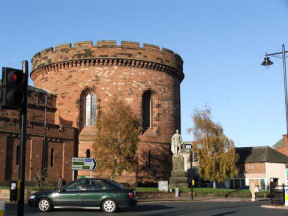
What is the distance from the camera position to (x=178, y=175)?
104ft

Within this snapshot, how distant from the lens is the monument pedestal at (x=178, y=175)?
103 ft

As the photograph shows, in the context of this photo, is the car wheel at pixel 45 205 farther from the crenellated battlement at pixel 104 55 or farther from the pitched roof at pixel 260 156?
the pitched roof at pixel 260 156

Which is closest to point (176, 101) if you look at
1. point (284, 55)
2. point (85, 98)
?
point (85, 98)

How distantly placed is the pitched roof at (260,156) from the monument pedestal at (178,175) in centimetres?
2328

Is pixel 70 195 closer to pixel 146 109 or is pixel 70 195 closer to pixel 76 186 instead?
pixel 76 186

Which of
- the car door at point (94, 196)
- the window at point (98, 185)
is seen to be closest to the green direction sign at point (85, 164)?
the window at point (98, 185)

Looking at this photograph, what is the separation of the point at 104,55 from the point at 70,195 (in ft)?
74.6

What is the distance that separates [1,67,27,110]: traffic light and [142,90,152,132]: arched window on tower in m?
30.8

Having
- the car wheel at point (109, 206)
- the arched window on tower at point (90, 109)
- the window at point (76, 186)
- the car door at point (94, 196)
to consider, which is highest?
the arched window on tower at point (90, 109)

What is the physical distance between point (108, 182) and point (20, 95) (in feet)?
29.4

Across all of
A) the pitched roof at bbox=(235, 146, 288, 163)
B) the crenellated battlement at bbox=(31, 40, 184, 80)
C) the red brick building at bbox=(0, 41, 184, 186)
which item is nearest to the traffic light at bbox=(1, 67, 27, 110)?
the red brick building at bbox=(0, 41, 184, 186)

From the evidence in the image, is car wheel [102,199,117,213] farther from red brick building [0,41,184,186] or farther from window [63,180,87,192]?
red brick building [0,41,184,186]

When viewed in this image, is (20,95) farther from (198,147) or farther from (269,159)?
(269,159)

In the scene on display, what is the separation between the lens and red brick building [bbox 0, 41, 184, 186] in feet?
120
